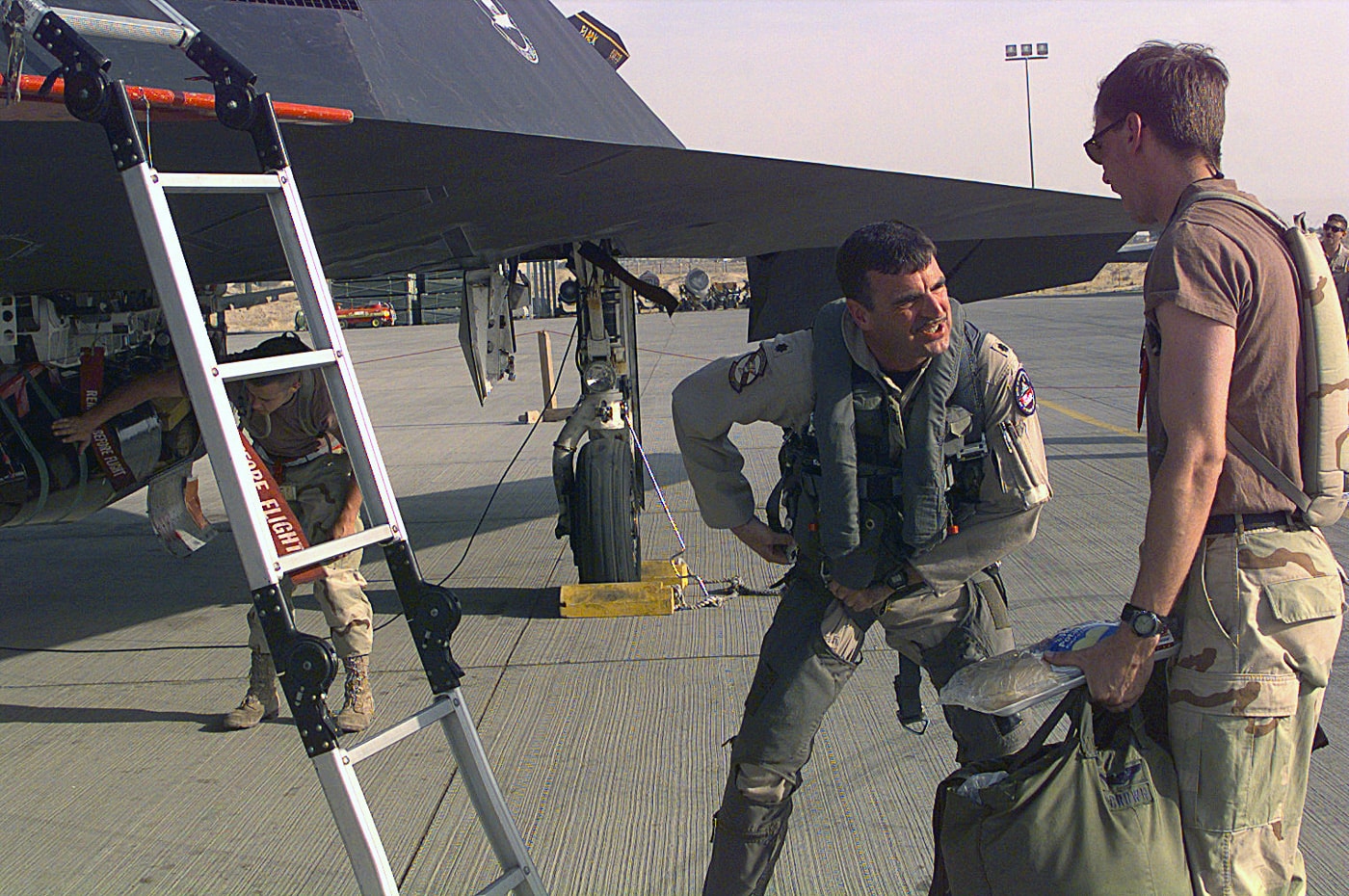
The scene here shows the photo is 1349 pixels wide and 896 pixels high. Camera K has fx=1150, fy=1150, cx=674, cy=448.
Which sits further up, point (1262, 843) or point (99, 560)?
point (1262, 843)

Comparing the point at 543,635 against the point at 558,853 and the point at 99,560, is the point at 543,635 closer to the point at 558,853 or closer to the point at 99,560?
the point at 558,853

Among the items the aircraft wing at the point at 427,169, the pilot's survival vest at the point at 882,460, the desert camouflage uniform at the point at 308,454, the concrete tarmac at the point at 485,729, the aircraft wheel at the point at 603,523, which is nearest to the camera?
the pilot's survival vest at the point at 882,460

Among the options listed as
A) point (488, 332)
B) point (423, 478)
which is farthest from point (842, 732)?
point (423, 478)

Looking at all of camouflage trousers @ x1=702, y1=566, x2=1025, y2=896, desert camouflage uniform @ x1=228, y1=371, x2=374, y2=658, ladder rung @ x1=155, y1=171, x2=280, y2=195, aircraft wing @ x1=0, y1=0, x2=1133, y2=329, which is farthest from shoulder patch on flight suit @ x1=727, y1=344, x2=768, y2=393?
desert camouflage uniform @ x1=228, y1=371, x2=374, y2=658

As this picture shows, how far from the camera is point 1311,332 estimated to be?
2258 millimetres

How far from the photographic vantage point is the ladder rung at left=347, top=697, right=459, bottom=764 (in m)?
2.45

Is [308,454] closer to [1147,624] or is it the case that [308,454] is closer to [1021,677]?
[1021,677]

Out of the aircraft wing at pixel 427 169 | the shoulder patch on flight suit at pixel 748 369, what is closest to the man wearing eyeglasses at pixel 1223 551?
the shoulder patch on flight suit at pixel 748 369

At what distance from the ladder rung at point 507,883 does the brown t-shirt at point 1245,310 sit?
5.65ft

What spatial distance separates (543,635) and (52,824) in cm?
240

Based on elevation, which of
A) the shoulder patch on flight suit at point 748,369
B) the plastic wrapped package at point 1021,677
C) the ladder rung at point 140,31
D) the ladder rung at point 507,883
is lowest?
the ladder rung at point 507,883

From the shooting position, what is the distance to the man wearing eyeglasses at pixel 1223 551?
85.5 inches

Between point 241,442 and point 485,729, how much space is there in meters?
2.45

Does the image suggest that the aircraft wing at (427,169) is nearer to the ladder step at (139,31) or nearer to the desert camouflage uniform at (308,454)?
the ladder step at (139,31)
